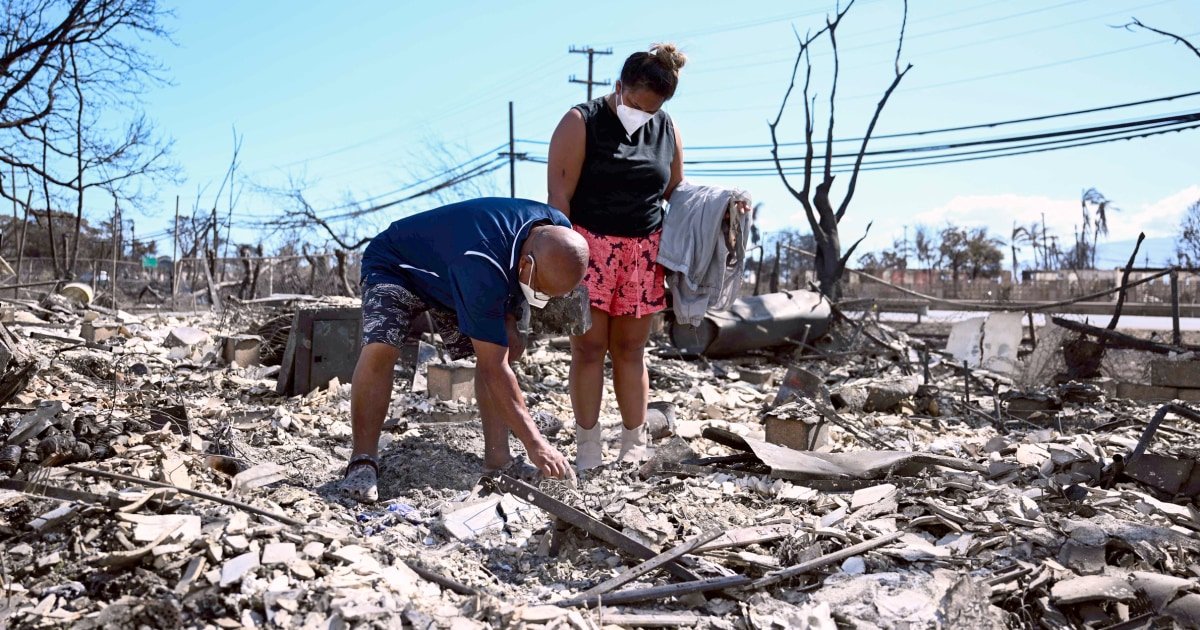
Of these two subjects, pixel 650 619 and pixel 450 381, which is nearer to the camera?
pixel 650 619

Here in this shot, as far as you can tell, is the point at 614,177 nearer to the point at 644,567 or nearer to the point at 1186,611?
the point at 644,567

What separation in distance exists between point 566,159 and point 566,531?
5.24 ft

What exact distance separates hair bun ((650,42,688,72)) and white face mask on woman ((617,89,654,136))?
223 millimetres

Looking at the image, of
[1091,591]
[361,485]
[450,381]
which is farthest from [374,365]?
[450,381]

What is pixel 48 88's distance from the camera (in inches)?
654

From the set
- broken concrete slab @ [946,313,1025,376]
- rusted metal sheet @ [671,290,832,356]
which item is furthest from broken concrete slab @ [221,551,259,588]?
broken concrete slab @ [946,313,1025,376]

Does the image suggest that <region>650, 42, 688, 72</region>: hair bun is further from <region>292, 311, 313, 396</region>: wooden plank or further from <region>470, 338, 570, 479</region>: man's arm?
<region>292, 311, 313, 396</region>: wooden plank

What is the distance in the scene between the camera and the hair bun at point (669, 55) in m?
3.52

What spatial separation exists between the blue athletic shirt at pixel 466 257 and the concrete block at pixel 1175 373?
5590 mm

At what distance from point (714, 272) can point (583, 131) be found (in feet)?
2.98

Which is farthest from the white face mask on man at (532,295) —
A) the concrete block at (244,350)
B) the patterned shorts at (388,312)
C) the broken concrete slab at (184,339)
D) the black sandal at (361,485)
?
the broken concrete slab at (184,339)

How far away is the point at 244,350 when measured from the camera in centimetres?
697

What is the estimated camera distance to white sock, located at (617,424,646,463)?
3.76m

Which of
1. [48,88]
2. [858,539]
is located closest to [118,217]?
[48,88]
